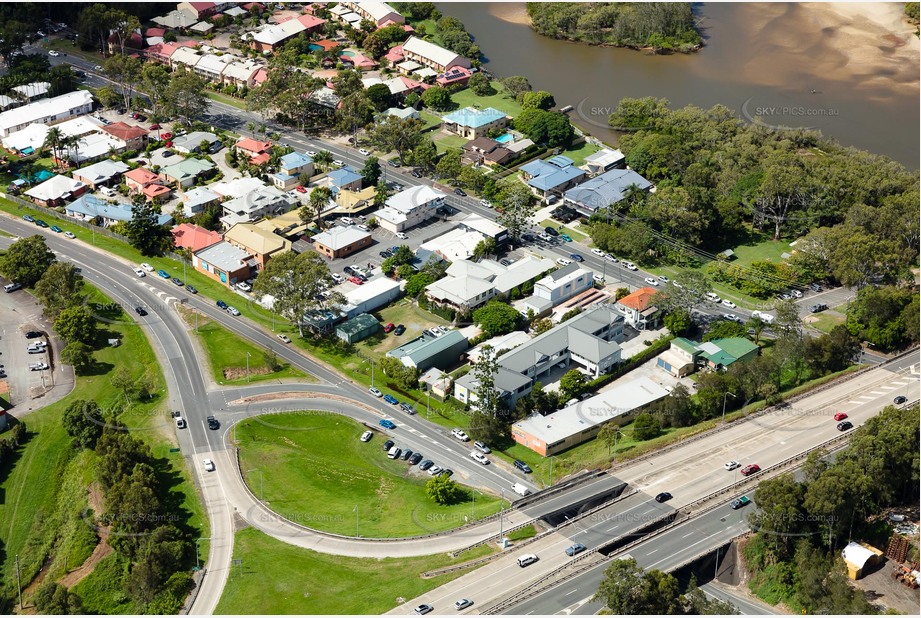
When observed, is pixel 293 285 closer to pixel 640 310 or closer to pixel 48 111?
pixel 640 310

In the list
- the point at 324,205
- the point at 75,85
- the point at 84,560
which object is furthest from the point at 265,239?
the point at 75,85

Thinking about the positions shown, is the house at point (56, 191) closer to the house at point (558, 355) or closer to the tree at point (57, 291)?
the tree at point (57, 291)

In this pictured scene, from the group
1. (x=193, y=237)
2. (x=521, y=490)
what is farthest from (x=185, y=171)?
(x=521, y=490)

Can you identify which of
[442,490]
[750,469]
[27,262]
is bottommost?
[442,490]

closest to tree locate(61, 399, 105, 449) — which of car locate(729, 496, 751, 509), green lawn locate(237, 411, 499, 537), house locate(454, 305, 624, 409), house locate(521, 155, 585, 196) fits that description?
green lawn locate(237, 411, 499, 537)

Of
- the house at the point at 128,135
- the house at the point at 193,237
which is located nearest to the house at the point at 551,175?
the house at the point at 193,237

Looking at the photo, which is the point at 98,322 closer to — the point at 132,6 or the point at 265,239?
the point at 265,239
